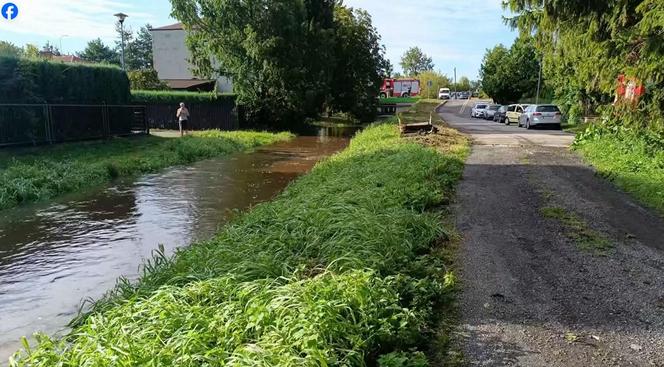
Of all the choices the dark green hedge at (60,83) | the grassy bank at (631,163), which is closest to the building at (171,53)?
the dark green hedge at (60,83)

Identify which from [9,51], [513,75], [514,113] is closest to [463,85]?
[513,75]

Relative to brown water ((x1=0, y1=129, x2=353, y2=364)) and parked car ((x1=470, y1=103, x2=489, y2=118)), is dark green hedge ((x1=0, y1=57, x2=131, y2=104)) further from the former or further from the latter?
parked car ((x1=470, y1=103, x2=489, y2=118))

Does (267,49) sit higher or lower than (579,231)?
higher

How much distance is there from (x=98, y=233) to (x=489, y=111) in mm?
39508

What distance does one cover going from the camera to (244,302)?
4355mm

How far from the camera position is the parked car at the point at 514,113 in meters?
32.7

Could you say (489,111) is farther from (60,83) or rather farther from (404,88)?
(404,88)

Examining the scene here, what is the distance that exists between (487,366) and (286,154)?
19375 mm

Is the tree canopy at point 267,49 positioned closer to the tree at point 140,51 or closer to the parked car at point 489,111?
the parked car at point 489,111

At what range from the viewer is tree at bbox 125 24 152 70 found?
331ft

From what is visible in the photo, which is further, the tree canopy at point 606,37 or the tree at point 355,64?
the tree at point 355,64

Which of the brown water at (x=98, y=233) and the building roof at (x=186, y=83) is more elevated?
the building roof at (x=186, y=83)

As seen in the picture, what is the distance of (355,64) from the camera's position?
136 feet

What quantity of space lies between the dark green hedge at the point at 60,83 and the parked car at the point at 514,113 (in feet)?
76.9
